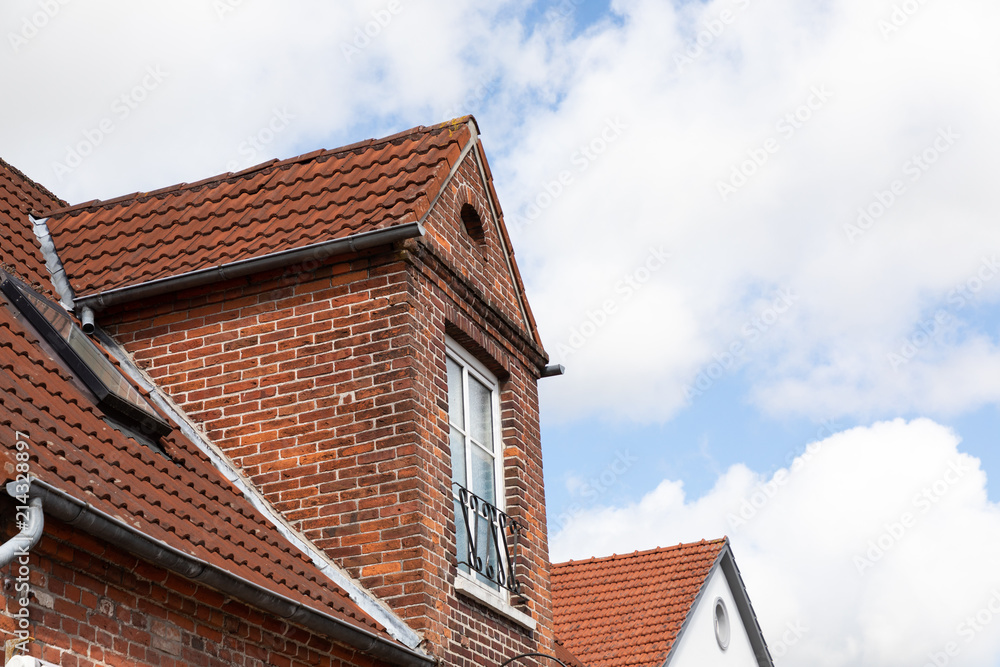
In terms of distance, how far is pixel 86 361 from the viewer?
752 cm

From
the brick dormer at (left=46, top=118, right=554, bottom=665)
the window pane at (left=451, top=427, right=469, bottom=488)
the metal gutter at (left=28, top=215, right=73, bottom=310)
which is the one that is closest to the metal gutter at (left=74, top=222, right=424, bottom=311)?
the brick dormer at (left=46, top=118, right=554, bottom=665)

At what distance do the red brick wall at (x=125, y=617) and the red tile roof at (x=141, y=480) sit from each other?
0.18m

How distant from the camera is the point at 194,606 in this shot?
19.5 feet

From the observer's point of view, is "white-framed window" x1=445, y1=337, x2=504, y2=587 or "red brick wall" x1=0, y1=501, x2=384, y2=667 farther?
"white-framed window" x1=445, y1=337, x2=504, y2=587

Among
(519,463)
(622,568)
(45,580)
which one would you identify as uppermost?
(622,568)

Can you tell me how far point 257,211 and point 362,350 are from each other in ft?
5.60

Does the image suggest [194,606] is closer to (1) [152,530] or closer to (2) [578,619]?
(1) [152,530]

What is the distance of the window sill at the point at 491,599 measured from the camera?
8.20m

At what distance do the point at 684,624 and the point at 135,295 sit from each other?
10157mm

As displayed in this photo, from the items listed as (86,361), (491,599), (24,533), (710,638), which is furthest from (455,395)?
(710,638)

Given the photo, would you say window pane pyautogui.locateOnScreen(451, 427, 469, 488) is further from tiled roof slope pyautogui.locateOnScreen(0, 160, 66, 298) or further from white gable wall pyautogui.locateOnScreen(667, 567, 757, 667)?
white gable wall pyautogui.locateOnScreen(667, 567, 757, 667)

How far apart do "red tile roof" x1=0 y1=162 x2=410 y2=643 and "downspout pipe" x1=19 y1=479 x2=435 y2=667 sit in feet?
0.20

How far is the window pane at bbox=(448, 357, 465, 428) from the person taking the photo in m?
9.05

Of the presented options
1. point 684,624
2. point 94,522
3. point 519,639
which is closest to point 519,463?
point 519,639
